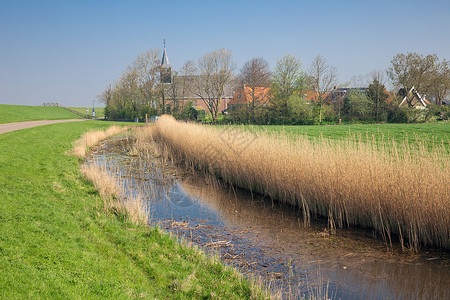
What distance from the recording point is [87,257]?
193 inches

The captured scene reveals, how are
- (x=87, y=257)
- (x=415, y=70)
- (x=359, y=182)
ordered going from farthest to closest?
(x=415, y=70) → (x=359, y=182) → (x=87, y=257)

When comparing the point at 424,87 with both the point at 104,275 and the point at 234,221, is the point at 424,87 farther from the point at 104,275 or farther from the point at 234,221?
the point at 104,275

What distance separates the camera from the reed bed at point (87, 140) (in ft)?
53.3

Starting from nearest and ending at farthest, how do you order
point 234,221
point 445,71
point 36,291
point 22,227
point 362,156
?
1. point 36,291
2. point 22,227
3. point 362,156
4. point 234,221
5. point 445,71

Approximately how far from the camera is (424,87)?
39.9 m

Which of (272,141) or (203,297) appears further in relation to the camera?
(272,141)

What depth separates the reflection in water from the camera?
205 inches

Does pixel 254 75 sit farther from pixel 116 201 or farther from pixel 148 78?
Answer: pixel 116 201

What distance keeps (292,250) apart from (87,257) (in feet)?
12.4

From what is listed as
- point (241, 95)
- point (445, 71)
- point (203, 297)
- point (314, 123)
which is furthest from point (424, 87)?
point (203, 297)

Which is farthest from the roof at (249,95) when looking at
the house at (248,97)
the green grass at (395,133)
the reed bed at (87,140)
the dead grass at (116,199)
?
the dead grass at (116,199)

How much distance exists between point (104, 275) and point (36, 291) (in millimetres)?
967

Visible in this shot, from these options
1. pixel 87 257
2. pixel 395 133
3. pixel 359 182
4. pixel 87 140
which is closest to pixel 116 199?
pixel 87 257

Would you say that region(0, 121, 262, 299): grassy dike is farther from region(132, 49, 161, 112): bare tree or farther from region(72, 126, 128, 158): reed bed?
region(132, 49, 161, 112): bare tree
